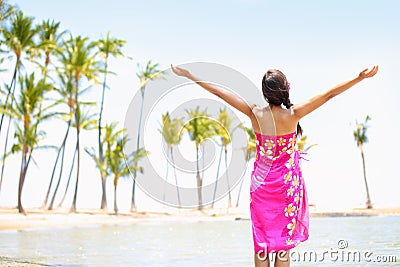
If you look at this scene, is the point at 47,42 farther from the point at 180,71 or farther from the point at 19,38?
the point at 180,71

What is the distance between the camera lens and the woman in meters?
3.01

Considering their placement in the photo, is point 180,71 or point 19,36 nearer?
point 180,71

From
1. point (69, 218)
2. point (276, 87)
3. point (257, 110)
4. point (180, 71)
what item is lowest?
point (69, 218)

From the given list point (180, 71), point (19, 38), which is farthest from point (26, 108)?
point (180, 71)

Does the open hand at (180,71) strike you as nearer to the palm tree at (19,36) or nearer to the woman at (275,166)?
the woman at (275,166)

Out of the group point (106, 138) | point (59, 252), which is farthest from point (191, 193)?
point (106, 138)

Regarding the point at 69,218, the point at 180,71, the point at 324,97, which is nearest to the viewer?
the point at 324,97

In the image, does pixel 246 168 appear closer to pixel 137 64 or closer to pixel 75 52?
pixel 75 52

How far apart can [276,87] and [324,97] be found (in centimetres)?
30

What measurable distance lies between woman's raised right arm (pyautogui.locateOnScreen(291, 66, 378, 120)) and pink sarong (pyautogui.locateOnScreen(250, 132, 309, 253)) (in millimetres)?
158

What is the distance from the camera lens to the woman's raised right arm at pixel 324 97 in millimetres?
→ 2949

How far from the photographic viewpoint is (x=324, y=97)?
2.97 m

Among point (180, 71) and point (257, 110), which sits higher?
point (180, 71)

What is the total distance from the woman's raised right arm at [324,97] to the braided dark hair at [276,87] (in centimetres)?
9
